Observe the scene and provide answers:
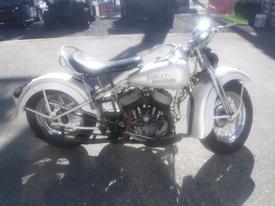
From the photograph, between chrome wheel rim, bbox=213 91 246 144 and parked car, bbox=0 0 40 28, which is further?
parked car, bbox=0 0 40 28

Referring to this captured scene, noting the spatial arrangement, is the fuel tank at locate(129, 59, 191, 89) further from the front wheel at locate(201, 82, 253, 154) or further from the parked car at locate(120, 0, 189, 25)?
the parked car at locate(120, 0, 189, 25)

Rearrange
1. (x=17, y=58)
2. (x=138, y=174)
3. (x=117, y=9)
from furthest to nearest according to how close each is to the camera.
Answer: (x=117, y=9) < (x=17, y=58) < (x=138, y=174)

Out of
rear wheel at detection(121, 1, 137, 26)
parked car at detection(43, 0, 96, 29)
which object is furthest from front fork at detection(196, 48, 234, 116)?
parked car at detection(43, 0, 96, 29)

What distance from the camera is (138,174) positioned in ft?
12.1

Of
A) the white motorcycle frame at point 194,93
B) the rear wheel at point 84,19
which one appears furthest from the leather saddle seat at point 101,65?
the rear wheel at point 84,19

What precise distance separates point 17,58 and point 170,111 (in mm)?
6584

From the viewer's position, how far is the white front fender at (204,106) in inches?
141

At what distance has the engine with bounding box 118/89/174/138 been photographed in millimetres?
3596

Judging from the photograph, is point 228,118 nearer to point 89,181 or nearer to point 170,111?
point 170,111

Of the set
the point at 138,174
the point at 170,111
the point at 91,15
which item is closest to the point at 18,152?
the point at 138,174

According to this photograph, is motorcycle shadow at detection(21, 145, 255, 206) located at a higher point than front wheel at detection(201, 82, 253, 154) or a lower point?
lower

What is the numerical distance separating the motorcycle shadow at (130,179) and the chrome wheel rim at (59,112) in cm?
29

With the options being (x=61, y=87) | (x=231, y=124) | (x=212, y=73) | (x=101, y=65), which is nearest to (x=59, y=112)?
(x=61, y=87)

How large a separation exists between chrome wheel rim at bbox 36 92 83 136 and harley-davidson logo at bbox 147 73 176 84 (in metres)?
0.98
